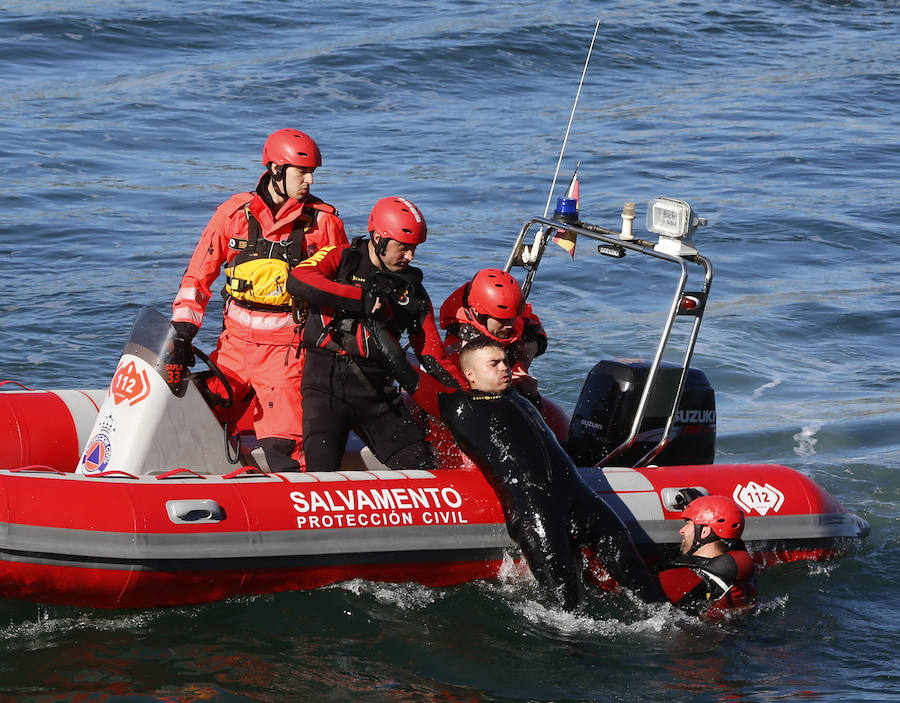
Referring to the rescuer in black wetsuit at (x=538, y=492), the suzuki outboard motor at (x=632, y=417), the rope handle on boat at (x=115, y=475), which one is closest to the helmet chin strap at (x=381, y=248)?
the rescuer in black wetsuit at (x=538, y=492)

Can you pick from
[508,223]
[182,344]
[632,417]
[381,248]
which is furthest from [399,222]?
[508,223]

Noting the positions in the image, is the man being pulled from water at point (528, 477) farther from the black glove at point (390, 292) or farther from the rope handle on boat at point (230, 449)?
the rope handle on boat at point (230, 449)

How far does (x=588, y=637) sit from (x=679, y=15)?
16816 mm

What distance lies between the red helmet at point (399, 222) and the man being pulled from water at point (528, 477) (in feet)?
1.27

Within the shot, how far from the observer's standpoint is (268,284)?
208 inches

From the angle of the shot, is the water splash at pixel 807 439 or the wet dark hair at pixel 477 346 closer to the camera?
the wet dark hair at pixel 477 346

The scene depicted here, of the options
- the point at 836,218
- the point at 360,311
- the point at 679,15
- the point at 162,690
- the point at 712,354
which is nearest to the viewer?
the point at 162,690

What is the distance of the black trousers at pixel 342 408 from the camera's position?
5145 millimetres

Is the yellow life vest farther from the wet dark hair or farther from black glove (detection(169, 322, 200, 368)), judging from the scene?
the wet dark hair

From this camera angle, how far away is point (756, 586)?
18.6ft

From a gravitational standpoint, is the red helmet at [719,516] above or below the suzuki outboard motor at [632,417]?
below

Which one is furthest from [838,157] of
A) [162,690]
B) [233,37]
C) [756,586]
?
[162,690]

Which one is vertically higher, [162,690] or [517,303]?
[517,303]

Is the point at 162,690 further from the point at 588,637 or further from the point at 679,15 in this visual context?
the point at 679,15
